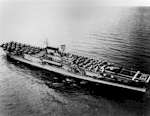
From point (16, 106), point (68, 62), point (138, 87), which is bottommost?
point (16, 106)

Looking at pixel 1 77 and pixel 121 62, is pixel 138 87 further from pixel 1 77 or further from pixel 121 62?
pixel 1 77

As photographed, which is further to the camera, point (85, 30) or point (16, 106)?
point (85, 30)

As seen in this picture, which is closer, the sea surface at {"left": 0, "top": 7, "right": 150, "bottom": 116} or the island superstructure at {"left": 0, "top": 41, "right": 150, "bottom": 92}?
the sea surface at {"left": 0, "top": 7, "right": 150, "bottom": 116}

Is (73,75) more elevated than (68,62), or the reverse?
(68,62)

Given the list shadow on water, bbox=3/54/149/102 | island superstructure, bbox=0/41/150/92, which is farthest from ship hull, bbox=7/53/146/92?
shadow on water, bbox=3/54/149/102

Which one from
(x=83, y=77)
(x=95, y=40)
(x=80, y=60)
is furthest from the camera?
(x=95, y=40)

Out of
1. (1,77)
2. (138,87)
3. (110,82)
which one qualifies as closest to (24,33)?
(1,77)

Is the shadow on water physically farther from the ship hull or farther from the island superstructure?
the island superstructure
